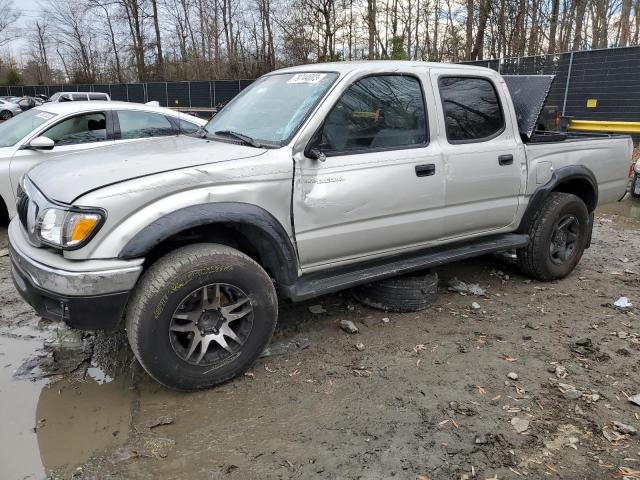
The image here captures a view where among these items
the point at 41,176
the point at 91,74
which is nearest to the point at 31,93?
the point at 91,74

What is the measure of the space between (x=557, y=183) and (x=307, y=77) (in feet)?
8.29

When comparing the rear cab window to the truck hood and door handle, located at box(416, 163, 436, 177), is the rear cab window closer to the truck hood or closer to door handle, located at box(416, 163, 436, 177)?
door handle, located at box(416, 163, 436, 177)

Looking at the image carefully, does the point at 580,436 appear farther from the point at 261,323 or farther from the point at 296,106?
the point at 296,106

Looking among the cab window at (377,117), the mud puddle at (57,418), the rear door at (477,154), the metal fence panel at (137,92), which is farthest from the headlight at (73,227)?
the metal fence panel at (137,92)

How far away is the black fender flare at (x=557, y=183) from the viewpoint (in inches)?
180

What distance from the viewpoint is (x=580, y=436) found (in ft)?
9.09

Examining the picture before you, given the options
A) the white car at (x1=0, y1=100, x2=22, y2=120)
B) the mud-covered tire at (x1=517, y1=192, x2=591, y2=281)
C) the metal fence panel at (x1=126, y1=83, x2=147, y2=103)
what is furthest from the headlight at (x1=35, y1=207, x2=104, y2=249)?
the metal fence panel at (x1=126, y1=83, x2=147, y2=103)

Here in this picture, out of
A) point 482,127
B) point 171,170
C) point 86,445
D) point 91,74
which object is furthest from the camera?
point 91,74

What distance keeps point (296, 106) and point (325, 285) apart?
1.24 metres

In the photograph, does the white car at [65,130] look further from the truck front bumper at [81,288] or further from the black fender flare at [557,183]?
the black fender flare at [557,183]

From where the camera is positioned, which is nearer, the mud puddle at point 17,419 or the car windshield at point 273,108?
the mud puddle at point 17,419

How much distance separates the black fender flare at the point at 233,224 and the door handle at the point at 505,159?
6.65 feet

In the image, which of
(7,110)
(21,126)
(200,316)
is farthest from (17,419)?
(7,110)

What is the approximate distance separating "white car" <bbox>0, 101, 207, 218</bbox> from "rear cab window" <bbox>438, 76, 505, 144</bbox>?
4.44 metres
